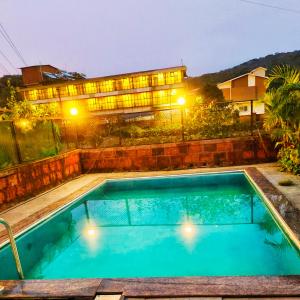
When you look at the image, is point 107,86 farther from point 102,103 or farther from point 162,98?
point 162,98

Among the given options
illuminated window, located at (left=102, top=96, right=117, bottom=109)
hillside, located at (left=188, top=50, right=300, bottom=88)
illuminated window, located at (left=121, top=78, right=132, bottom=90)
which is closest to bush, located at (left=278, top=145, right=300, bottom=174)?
illuminated window, located at (left=121, top=78, right=132, bottom=90)

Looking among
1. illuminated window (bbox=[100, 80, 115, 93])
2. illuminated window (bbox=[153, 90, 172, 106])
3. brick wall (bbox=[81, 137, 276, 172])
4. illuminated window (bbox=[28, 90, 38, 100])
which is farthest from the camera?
illuminated window (bbox=[28, 90, 38, 100])

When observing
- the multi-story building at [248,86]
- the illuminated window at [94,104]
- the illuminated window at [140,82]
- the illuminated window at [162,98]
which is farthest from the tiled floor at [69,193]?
the multi-story building at [248,86]

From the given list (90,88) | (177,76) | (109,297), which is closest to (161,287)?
(109,297)

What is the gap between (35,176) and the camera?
757 cm

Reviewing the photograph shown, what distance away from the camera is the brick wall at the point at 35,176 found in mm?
6535

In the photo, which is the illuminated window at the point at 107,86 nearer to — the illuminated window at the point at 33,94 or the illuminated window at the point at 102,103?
the illuminated window at the point at 102,103

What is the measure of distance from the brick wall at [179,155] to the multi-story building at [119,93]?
1957cm

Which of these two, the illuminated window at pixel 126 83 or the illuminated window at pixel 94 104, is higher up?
the illuminated window at pixel 126 83

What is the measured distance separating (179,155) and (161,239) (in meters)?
5.11

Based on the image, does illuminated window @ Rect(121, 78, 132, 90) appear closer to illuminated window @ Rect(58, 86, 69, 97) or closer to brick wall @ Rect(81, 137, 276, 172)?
illuminated window @ Rect(58, 86, 69, 97)

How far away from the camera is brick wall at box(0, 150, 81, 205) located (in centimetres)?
654

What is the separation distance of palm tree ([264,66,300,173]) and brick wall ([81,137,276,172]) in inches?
47.5

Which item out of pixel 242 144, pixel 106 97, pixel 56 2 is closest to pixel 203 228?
pixel 242 144
